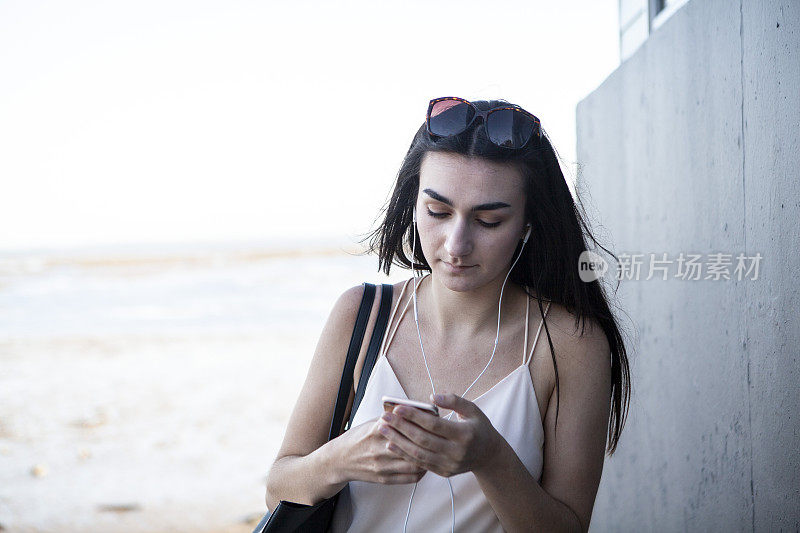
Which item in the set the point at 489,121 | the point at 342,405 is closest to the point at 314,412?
the point at 342,405

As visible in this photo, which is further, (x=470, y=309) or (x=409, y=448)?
(x=470, y=309)

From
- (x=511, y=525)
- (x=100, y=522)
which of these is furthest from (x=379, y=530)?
(x=100, y=522)

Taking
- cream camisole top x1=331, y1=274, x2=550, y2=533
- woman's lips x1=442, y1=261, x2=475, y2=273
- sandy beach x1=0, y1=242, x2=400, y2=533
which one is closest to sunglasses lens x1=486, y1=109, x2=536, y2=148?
woman's lips x1=442, y1=261, x2=475, y2=273

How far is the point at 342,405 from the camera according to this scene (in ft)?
7.11

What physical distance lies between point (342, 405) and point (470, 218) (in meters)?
0.73

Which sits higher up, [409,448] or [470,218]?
[470,218]

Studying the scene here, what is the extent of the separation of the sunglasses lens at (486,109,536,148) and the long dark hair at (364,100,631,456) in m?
0.02

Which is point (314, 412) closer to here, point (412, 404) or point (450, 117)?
point (412, 404)

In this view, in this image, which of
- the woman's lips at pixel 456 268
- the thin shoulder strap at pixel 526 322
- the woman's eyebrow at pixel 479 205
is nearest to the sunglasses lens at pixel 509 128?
the woman's eyebrow at pixel 479 205

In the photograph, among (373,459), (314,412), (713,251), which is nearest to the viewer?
(373,459)

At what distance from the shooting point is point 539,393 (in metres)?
2.08

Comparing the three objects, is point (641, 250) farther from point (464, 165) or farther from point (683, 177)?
point (464, 165)

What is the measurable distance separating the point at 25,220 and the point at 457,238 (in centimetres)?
5640

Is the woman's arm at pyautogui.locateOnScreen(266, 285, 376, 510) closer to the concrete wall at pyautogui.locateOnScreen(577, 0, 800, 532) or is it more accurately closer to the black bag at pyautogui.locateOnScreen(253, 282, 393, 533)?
the black bag at pyautogui.locateOnScreen(253, 282, 393, 533)
